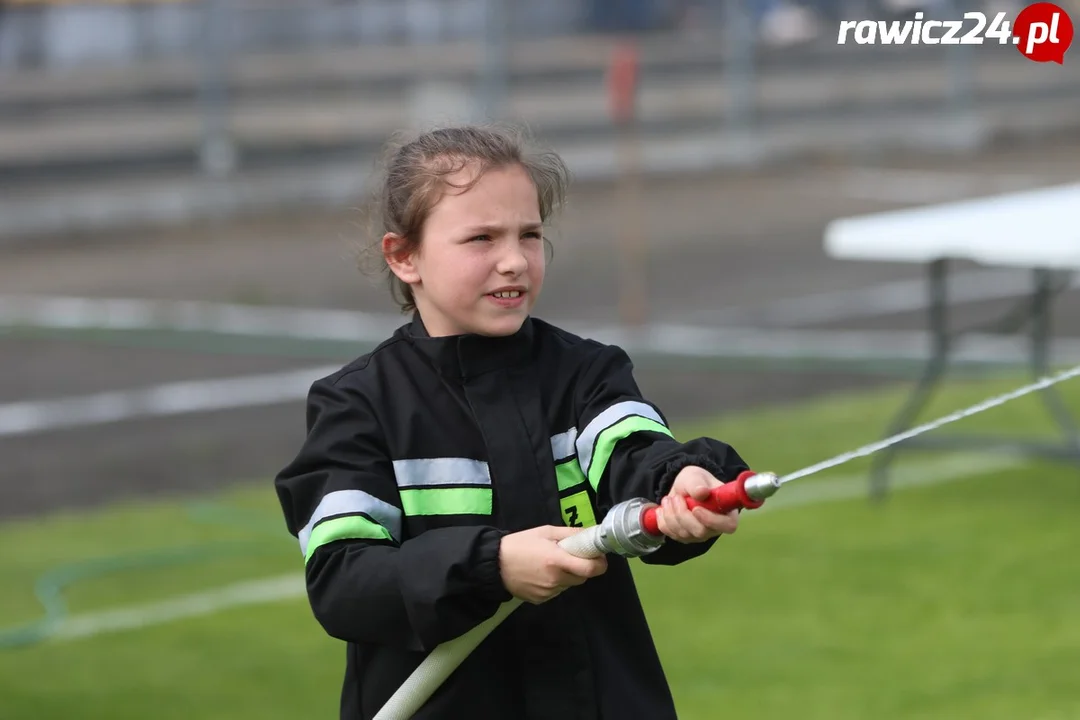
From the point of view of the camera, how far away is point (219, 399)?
9523mm

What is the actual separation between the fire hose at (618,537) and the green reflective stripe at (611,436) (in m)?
0.22

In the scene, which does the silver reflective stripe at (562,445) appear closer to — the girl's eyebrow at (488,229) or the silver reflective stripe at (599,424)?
the silver reflective stripe at (599,424)

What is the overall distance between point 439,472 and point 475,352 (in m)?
0.19

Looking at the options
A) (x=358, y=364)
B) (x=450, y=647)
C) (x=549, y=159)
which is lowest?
(x=450, y=647)

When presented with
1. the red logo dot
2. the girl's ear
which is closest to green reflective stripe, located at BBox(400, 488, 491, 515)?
the girl's ear

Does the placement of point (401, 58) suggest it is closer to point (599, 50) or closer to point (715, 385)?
point (599, 50)

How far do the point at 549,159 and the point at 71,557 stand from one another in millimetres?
4037

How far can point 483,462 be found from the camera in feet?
9.16

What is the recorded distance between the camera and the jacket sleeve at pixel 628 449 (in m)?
2.65

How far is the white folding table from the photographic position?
5.89m

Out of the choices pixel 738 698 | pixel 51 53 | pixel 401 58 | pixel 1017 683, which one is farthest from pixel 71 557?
pixel 401 58

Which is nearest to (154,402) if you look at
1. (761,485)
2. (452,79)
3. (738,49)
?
(761,485)

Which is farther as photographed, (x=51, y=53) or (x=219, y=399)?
(x=51, y=53)

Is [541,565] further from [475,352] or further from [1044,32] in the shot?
[1044,32]
